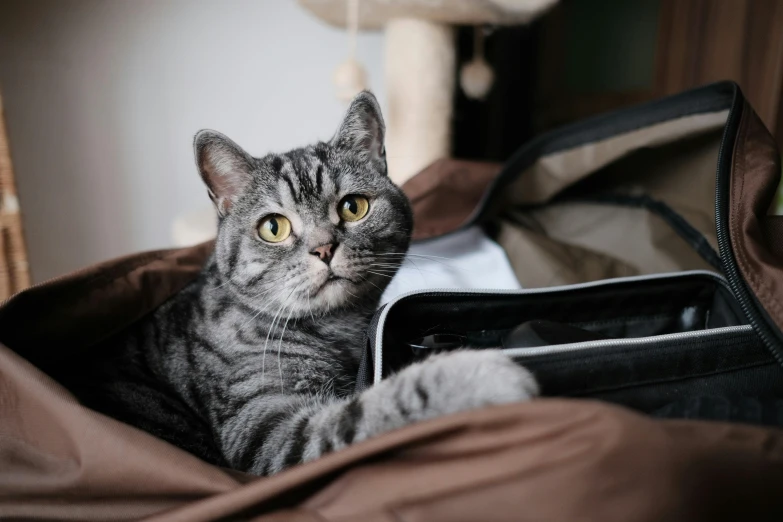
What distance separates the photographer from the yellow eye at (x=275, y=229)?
2.67 ft

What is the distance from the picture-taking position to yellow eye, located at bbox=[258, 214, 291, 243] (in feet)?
2.67

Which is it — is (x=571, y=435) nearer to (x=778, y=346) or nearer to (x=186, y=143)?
(x=778, y=346)

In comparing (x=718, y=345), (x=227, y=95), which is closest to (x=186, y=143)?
(x=227, y=95)

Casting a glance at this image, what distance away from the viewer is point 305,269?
2.53 ft

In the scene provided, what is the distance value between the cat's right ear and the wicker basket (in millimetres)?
560

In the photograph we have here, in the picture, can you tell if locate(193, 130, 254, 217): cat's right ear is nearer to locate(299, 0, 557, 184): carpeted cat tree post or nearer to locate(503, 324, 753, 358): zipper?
locate(503, 324, 753, 358): zipper

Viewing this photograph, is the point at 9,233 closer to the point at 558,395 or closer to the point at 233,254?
the point at 233,254

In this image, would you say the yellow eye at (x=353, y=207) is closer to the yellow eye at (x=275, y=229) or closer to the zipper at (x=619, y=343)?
the yellow eye at (x=275, y=229)

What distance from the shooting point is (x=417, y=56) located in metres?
1.59

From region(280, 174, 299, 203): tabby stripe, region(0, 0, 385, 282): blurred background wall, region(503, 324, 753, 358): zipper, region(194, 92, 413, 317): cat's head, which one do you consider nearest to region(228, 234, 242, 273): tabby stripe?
region(194, 92, 413, 317): cat's head

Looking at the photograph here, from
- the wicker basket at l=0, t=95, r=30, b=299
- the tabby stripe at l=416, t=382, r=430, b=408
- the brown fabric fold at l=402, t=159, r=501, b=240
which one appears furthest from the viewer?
the brown fabric fold at l=402, t=159, r=501, b=240

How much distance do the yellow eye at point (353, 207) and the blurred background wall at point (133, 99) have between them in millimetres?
1219

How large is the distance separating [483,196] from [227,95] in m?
1.14

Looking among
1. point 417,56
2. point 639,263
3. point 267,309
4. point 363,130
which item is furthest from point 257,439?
point 417,56
